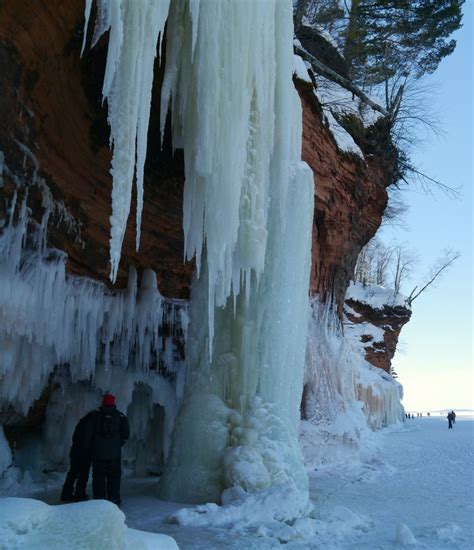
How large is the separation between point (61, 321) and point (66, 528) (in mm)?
4856

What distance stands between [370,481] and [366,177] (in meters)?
5.51

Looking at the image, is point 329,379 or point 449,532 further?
point 329,379

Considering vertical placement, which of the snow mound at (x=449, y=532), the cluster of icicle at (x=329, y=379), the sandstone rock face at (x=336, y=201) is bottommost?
the snow mound at (x=449, y=532)

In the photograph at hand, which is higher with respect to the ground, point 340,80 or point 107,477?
point 340,80

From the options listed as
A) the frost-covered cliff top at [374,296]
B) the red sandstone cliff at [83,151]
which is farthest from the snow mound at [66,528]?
the frost-covered cliff top at [374,296]

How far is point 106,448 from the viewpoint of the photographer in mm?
4992

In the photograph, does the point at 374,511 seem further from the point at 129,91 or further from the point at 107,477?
the point at 129,91

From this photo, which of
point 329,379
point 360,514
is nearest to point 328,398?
point 329,379

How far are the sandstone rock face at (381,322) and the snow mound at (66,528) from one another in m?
21.0

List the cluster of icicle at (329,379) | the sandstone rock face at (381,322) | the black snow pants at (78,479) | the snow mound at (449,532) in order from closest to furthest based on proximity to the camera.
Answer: the snow mound at (449,532)
the black snow pants at (78,479)
the cluster of icicle at (329,379)
the sandstone rock face at (381,322)

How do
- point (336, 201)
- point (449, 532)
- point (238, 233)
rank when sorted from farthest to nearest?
1. point (336, 201)
2. point (238, 233)
3. point (449, 532)

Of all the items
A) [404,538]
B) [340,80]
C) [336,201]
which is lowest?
[404,538]

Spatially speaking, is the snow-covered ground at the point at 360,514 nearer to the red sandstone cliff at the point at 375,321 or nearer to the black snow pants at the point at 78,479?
the black snow pants at the point at 78,479

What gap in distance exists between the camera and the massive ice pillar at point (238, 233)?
14.8 ft
